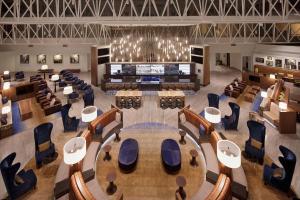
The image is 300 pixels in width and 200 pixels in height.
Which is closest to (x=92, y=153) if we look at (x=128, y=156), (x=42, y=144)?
(x=128, y=156)

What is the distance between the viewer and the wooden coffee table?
12.8 metres

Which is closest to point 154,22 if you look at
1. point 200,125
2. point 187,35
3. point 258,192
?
point 200,125

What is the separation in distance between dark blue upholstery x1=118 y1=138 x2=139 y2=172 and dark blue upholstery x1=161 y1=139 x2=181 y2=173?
0.91 metres

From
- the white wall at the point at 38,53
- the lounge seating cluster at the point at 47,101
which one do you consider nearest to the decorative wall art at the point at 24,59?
the white wall at the point at 38,53

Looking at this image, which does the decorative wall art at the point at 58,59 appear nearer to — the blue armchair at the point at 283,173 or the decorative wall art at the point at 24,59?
the decorative wall art at the point at 24,59

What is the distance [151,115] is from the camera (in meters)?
13.3

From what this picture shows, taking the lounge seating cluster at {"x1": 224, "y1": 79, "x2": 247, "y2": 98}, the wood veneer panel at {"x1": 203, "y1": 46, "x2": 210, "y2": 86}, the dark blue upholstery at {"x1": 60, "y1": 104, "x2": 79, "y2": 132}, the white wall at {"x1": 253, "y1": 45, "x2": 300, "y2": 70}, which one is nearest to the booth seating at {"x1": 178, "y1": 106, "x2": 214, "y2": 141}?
the dark blue upholstery at {"x1": 60, "y1": 104, "x2": 79, "y2": 132}

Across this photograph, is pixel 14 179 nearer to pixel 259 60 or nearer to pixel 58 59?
pixel 259 60

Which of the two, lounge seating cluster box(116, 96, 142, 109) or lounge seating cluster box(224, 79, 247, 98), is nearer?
lounge seating cluster box(116, 96, 142, 109)

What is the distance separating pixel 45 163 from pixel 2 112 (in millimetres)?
4305

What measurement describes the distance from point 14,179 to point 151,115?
7529 millimetres

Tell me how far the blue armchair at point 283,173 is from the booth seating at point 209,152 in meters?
0.62

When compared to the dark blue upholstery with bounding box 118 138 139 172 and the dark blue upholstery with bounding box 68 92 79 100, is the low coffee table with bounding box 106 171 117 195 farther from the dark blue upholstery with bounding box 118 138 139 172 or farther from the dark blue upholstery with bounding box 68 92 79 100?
the dark blue upholstery with bounding box 68 92 79 100

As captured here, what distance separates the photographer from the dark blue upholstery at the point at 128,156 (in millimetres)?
8164
